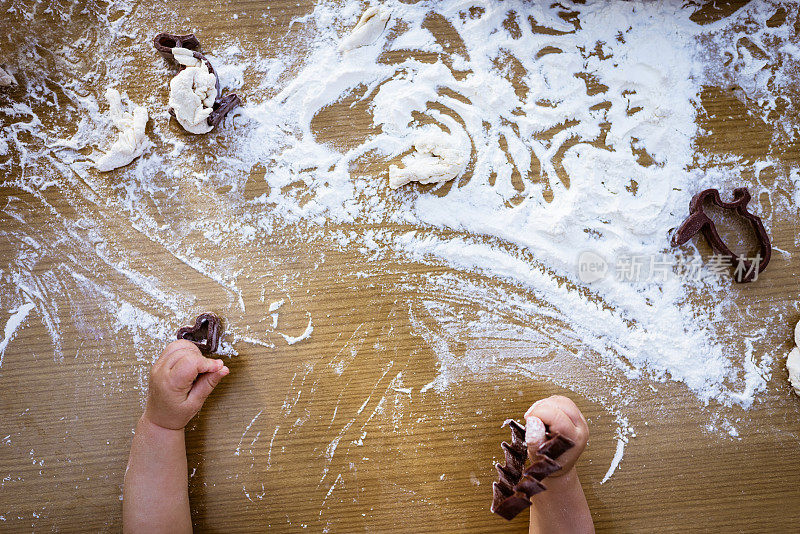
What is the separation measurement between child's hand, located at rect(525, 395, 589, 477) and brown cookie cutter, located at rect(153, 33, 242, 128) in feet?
2.41

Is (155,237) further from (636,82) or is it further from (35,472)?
(636,82)

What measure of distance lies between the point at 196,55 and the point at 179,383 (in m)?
0.57

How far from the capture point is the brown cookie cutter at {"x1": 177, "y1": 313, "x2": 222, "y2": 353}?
850mm

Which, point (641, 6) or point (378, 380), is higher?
point (641, 6)

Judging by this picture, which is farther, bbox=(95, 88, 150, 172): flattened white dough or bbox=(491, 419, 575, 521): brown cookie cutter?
bbox=(95, 88, 150, 172): flattened white dough

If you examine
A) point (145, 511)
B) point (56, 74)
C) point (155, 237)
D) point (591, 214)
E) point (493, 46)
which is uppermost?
point (56, 74)

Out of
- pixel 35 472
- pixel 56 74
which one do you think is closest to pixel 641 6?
pixel 56 74

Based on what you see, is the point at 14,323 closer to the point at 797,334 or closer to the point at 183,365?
the point at 183,365

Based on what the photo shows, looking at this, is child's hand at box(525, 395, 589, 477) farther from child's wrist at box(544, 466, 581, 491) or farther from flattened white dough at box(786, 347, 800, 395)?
flattened white dough at box(786, 347, 800, 395)

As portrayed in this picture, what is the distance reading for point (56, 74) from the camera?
880 mm

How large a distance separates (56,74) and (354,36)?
21.4 inches

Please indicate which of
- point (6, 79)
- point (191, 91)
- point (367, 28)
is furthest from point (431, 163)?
point (6, 79)

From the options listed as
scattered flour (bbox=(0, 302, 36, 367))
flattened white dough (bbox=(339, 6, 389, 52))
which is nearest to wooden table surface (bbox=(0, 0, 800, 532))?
scattered flour (bbox=(0, 302, 36, 367))

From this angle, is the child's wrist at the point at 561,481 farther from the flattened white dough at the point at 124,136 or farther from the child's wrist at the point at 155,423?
the flattened white dough at the point at 124,136
